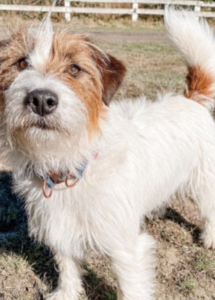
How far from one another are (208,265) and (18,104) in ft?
6.92

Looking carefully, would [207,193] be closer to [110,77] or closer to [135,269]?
[135,269]

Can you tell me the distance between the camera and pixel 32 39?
2.48 meters

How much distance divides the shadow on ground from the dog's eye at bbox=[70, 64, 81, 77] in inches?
63.1

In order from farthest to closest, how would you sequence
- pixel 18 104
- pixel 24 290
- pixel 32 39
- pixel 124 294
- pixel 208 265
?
pixel 208 265 → pixel 24 290 → pixel 124 294 → pixel 32 39 → pixel 18 104

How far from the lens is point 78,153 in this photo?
248 cm

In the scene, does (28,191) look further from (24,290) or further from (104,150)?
(24,290)

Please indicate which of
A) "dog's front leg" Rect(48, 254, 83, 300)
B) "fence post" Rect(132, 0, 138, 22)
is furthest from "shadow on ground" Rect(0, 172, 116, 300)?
"fence post" Rect(132, 0, 138, 22)

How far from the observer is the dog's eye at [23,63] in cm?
241

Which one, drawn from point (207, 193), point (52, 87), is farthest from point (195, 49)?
point (52, 87)

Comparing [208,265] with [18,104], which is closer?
[18,104]

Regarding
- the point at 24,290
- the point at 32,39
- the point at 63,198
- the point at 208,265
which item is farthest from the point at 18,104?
the point at 208,265

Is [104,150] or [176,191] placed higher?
[104,150]

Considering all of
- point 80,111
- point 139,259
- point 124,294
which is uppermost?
point 80,111

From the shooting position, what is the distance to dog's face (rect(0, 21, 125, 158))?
214 cm
